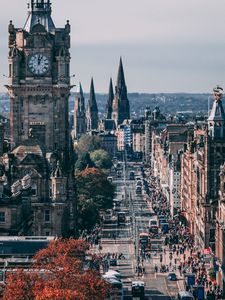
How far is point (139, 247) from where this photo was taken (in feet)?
532

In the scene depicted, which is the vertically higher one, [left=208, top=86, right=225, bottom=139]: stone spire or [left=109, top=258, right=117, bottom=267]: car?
[left=208, top=86, right=225, bottom=139]: stone spire

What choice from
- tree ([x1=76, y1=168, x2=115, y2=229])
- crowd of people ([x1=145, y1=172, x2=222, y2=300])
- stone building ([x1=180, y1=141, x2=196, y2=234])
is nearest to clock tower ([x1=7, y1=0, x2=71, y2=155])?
crowd of people ([x1=145, y1=172, x2=222, y2=300])

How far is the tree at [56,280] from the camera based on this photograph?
90125 mm

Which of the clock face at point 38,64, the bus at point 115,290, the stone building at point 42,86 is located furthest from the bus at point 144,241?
the bus at point 115,290

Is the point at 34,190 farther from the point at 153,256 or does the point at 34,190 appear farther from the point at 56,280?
the point at 56,280

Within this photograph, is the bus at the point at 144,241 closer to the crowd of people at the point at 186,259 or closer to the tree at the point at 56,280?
the crowd of people at the point at 186,259

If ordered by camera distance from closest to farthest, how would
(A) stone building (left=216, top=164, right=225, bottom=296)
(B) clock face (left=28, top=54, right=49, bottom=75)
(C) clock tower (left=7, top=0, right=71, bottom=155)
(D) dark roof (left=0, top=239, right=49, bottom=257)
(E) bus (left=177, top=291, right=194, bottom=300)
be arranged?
(D) dark roof (left=0, top=239, right=49, bottom=257) < (E) bus (left=177, top=291, right=194, bottom=300) < (A) stone building (left=216, top=164, right=225, bottom=296) < (C) clock tower (left=7, top=0, right=71, bottom=155) < (B) clock face (left=28, top=54, right=49, bottom=75)

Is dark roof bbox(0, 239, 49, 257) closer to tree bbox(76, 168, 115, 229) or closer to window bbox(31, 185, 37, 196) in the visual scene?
window bbox(31, 185, 37, 196)

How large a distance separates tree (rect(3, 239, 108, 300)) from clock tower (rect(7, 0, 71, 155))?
4244cm

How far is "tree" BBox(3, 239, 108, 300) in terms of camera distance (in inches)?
3548

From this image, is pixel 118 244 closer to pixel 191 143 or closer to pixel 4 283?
pixel 191 143

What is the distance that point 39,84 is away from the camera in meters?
147

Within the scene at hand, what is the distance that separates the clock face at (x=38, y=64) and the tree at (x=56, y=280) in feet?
141

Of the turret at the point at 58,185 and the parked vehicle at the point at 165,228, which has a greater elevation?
the turret at the point at 58,185
